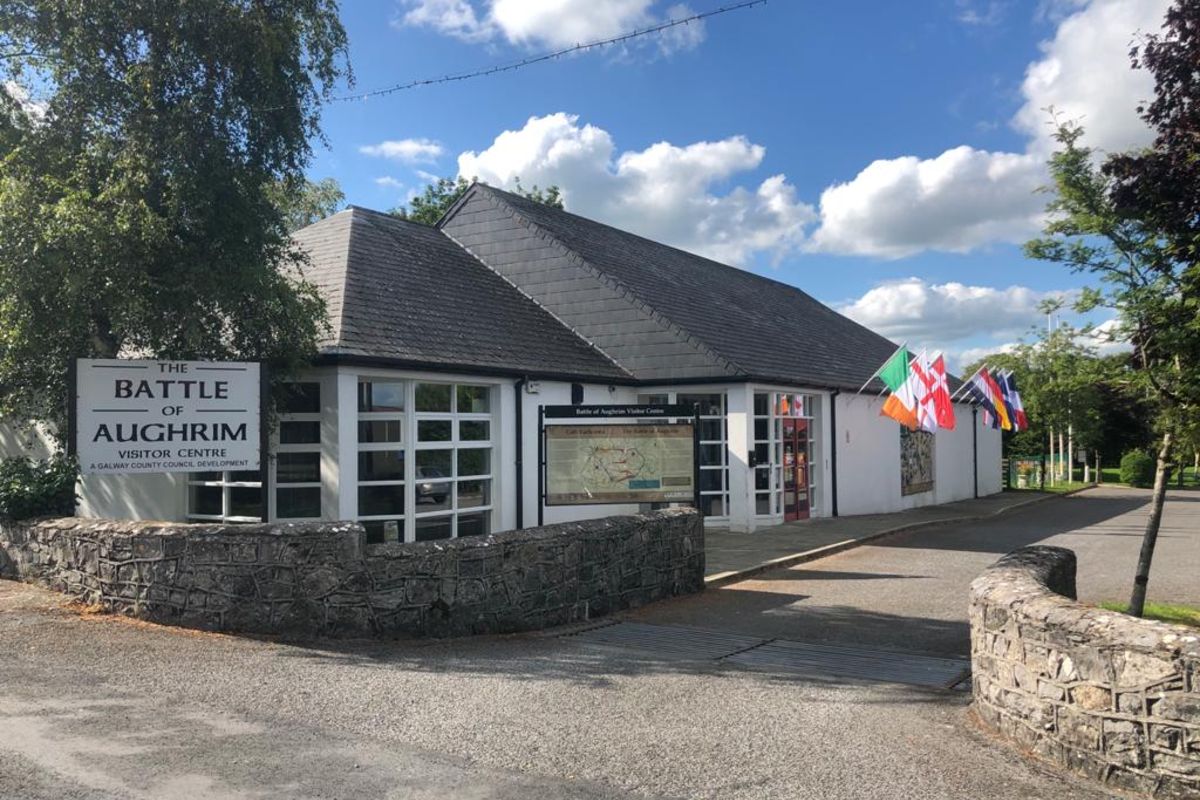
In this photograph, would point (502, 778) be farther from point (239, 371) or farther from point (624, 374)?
point (624, 374)

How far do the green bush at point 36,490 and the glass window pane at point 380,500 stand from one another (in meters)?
3.41

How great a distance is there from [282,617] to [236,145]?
554cm

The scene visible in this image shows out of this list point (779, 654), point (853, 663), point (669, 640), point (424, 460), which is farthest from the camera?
point (424, 460)

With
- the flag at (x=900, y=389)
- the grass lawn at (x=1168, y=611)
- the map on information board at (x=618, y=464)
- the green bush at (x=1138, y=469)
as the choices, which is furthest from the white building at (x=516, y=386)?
the green bush at (x=1138, y=469)

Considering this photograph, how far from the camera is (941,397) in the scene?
17719mm

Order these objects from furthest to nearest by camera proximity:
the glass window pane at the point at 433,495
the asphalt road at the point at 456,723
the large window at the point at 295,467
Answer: the glass window pane at the point at 433,495 → the large window at the point at 295,467 → the asphalt road at the point at 456,723

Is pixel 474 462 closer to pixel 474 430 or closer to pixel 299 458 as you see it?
pixel 474 430

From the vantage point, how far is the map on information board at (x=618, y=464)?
37.2 ft

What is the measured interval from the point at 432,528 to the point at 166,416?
4449 mm

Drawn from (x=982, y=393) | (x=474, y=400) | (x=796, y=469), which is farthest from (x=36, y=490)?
(x=982, y=393)

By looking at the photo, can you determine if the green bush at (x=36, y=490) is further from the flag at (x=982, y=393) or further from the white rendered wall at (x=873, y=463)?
the flag at (x=982, y=393)

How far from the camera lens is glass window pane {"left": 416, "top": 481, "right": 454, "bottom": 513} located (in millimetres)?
12953

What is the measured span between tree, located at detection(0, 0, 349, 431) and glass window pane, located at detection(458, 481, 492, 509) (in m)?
4.08

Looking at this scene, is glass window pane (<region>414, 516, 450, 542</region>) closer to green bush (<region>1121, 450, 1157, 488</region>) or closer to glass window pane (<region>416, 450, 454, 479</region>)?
glass window pane (<region>416, 450, 454, 479</region>)
